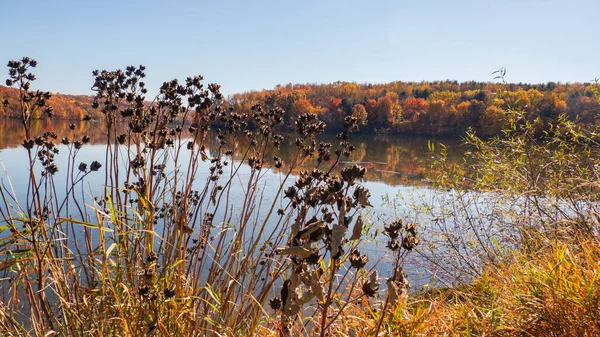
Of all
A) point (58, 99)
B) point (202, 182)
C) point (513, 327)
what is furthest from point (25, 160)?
point (58, 99)

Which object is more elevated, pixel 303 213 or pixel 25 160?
pixel 303 213

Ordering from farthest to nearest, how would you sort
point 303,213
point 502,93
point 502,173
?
point 502,173, point 502,93, point 303,213

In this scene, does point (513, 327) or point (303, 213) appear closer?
point (303, 213)

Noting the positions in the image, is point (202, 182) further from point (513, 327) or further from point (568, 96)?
point (568, 96)

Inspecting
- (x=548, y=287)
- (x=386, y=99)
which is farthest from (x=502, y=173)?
(x=386, y=99)

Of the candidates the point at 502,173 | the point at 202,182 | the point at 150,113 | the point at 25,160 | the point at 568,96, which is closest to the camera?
the point at 150,113

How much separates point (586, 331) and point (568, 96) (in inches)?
1786

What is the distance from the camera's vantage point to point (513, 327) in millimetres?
2070

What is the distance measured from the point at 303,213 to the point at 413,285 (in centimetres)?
480

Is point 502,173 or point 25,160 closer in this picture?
point 502,173

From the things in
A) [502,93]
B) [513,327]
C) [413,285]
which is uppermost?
[502,93]

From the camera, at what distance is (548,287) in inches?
78.7

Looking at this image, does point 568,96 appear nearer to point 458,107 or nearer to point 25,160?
point 458,107

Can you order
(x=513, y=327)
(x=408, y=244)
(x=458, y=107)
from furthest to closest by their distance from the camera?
(x=458, y=107), (x=513, y=327), (x=408, y=244)
